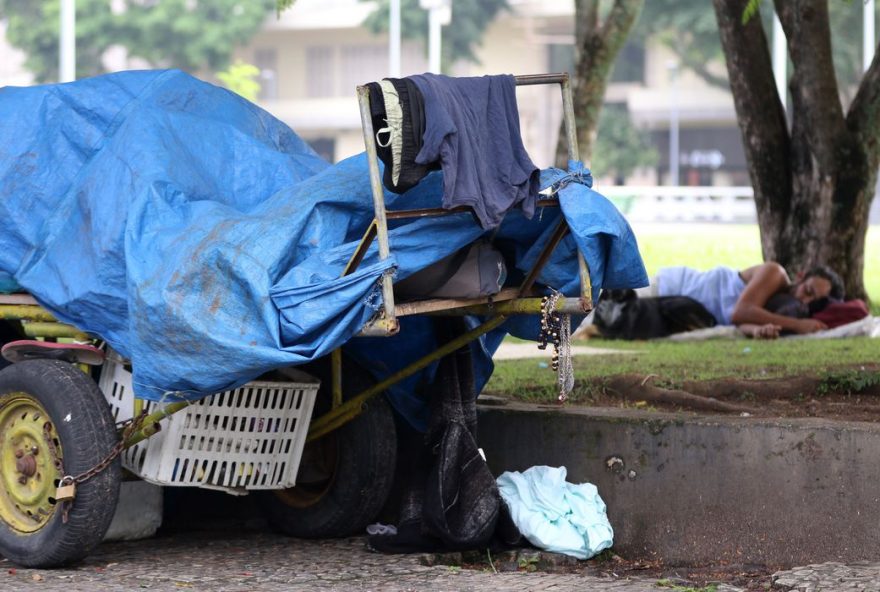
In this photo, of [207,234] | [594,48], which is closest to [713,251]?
[594,48]

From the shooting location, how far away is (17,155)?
5191 millimetres

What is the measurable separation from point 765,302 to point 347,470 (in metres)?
4.93

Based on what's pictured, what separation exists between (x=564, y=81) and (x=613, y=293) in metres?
5.25

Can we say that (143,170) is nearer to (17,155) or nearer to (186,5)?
(17,155)

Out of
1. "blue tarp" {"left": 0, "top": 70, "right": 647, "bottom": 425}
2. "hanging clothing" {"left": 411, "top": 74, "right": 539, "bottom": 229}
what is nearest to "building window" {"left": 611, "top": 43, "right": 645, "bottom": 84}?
"blue tarp" {"left": 0, "top": 70, "right": 647, "bottom": 425}

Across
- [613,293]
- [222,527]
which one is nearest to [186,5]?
[613,293]

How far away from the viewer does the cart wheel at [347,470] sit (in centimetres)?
530

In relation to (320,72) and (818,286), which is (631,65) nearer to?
(320,72)

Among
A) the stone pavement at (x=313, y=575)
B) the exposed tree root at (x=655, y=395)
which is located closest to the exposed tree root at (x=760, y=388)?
the exposed tree root at (x=655, y=395)

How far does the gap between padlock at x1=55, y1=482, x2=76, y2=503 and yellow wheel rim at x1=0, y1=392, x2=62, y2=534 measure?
0.19 meters

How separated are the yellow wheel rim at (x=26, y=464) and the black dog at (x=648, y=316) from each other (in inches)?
214

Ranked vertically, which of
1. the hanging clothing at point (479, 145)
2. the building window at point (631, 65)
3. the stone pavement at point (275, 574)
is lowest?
the stone pavement at point (275, 574)

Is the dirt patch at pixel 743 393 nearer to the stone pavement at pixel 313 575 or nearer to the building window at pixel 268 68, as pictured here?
the stone pavement at pixel 313 575

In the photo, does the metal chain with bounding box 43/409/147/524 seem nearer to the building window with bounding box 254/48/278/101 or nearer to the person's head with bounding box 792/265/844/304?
the person's head with bounding box 792/265/844/304
